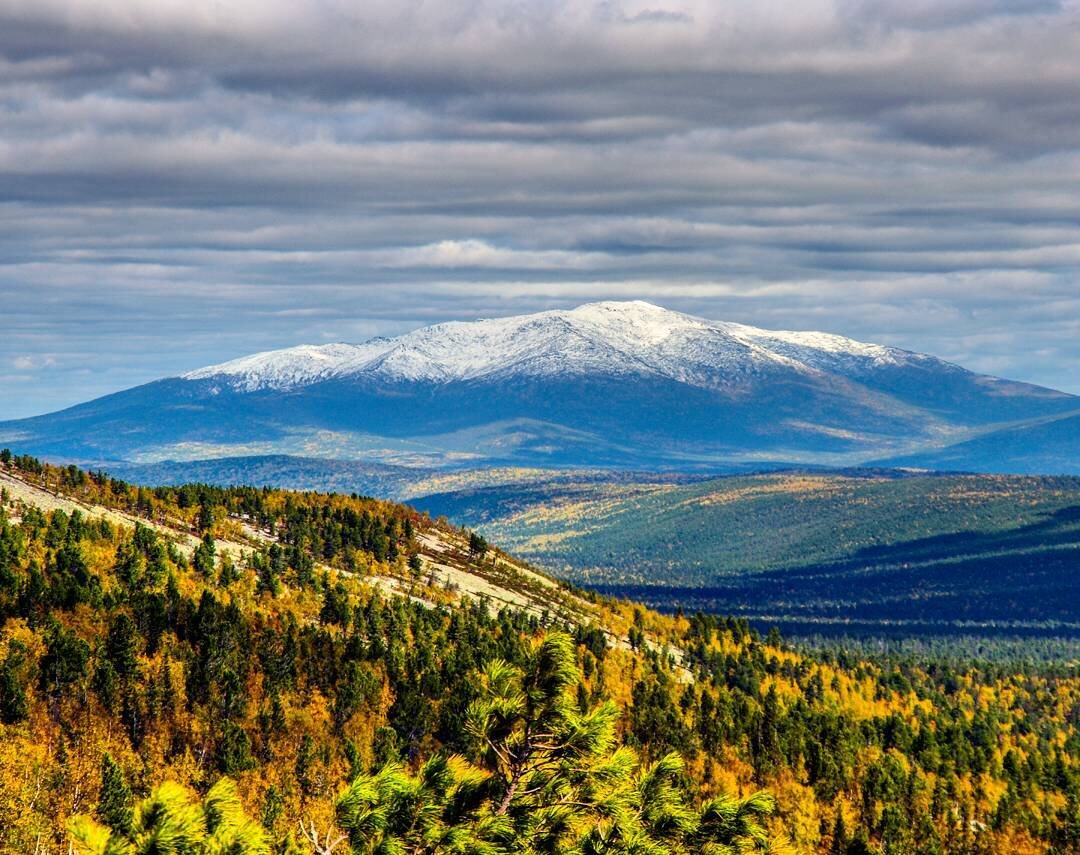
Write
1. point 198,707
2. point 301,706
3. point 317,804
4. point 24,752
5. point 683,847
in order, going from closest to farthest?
point 683,847 → point 24,752 → point 317,804 → point 198,707 → point 301,706

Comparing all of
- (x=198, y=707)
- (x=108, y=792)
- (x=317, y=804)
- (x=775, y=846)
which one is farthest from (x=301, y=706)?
(x=775, y=846)

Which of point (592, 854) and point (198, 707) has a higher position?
point (592, 854)

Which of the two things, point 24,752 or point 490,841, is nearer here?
point 490,841

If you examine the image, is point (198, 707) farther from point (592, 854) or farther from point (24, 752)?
point (592, 854)

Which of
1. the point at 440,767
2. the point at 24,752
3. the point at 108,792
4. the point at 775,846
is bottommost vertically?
the point at 24,752

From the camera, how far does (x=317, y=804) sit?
6481 inches

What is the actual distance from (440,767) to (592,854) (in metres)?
4.88

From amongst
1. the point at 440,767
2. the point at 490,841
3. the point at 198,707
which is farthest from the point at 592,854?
the point at 198,707

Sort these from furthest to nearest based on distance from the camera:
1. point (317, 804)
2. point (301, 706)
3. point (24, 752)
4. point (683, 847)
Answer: point (301, 706) < point (317, 804) < point (24, 752) < point (683, 847)

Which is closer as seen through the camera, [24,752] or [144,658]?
[24,752]

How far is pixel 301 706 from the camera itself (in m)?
200

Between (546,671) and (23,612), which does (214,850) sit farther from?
(23,612)

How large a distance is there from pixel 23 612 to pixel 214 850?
179954mm

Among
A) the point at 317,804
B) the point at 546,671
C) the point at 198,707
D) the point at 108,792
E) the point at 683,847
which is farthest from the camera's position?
the point at 198,707
